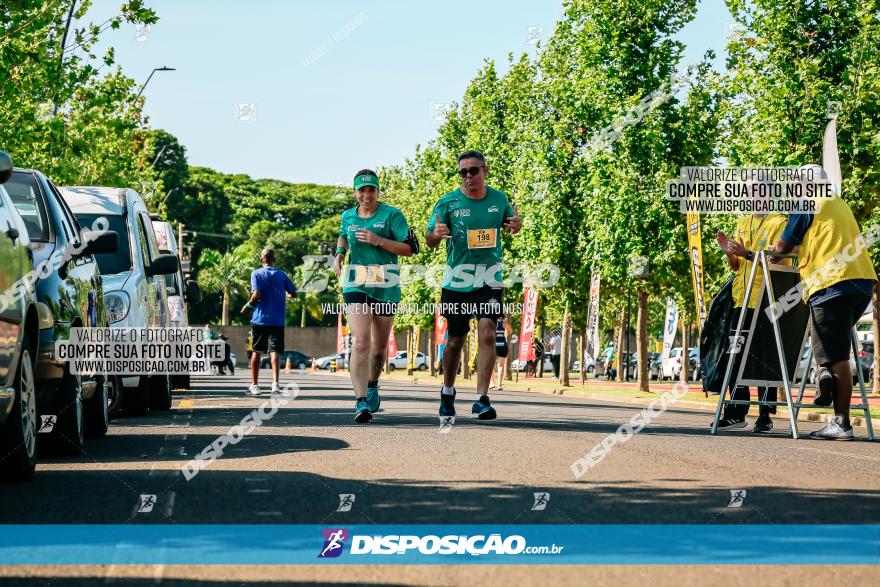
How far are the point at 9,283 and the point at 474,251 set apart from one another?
5287mm

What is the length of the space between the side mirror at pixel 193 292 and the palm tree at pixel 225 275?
252 ft

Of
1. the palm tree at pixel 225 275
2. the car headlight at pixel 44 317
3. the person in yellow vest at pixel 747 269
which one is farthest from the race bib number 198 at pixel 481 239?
the palm tree at pixel 225 275

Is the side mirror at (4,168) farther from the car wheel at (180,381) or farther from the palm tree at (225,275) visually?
the palm tree at (225,275)

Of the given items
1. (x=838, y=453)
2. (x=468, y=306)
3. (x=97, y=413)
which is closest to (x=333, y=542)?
(x=838, y=453)

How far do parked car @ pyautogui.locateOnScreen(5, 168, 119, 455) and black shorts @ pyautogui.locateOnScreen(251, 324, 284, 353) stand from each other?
24.9 feet

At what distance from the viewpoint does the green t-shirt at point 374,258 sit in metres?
12.3

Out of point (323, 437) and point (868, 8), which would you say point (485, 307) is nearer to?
point (323, 437)

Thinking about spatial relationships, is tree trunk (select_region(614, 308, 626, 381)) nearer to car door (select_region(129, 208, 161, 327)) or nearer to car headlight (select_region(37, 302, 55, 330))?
car door (select_region(129, 208, 161, 327))

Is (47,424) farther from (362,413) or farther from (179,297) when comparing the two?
(179,297)

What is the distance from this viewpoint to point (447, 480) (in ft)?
24.5

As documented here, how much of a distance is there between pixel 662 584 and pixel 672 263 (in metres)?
28.4

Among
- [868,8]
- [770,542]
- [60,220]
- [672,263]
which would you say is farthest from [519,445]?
[672,263]

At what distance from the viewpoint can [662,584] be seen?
469 centimetres

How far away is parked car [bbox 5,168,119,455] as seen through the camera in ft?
28.0
